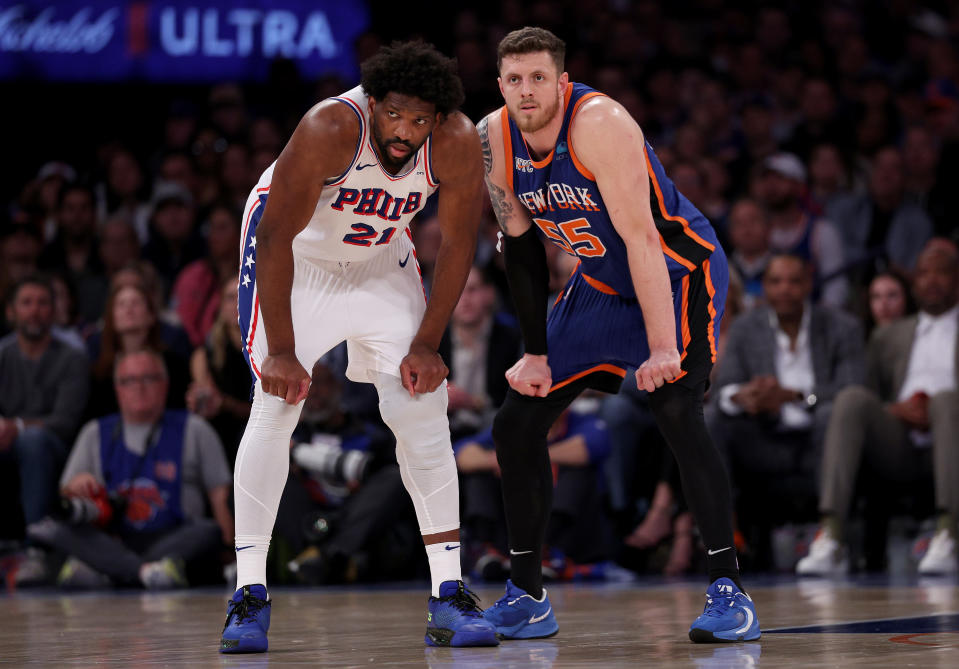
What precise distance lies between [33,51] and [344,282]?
738 cm

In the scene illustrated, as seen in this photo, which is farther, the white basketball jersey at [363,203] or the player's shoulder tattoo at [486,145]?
the player's shoulder tattoo at [486,145]

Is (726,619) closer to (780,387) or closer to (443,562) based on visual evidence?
(443,562)

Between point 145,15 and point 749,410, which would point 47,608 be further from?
point 145,15

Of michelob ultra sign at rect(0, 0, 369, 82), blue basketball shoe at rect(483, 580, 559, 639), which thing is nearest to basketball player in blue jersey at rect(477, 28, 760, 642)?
blue basketball shoe at rect(483, 580, 559, 639)

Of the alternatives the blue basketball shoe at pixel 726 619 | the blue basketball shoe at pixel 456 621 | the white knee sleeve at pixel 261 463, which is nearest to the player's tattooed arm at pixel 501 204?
the white knee sleeve at pixel 261 463

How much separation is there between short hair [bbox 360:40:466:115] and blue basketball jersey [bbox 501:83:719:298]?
1.11ft

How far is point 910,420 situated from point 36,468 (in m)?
4.24

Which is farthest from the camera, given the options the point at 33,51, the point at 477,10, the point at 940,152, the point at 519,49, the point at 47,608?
the point at 477,10

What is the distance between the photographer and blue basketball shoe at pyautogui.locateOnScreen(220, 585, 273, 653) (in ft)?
11.4

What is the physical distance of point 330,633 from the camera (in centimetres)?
402

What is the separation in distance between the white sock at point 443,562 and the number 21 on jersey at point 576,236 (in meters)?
0.89

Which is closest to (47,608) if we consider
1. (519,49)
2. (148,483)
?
(148,483)

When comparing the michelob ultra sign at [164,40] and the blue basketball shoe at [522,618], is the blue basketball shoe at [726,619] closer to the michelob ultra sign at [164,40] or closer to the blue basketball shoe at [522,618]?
the blue basketball shoe at [522,618]

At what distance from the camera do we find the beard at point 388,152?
3.50 m
